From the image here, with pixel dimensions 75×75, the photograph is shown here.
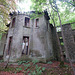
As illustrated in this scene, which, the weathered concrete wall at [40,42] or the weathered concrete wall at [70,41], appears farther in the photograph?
the weathered concrete wall at [70,41]

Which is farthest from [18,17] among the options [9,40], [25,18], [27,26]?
[9,40]

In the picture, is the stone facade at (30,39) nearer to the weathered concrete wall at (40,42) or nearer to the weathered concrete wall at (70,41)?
the weathered concrete wall at (40,42)

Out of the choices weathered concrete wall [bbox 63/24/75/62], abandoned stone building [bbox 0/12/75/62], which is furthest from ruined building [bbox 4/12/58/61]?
weathered concrete wall [bbox 63/24/75/62]

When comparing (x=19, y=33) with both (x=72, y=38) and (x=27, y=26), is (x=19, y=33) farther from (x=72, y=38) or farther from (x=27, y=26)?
(x=72, y=38)

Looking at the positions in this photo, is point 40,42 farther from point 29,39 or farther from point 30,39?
point 29,39

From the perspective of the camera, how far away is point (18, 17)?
1040 centimetres

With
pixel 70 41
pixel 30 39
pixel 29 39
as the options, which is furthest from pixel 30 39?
pixel 70 41

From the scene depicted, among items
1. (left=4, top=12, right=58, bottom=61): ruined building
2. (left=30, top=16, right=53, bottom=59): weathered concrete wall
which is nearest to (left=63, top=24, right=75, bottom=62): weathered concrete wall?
(left=4, top=12, right=58, bottom=61): ruined building

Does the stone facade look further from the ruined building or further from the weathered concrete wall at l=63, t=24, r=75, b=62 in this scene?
the weathered concrete wall at l=63, t=24, r=75, b=62

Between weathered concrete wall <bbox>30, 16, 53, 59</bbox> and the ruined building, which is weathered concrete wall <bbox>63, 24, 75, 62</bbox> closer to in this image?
the ruined building

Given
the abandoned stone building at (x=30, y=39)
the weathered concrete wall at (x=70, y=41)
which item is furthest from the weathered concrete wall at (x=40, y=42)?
the weathered concrete wall at (x=70, y=41)

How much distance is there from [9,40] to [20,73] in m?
6.14

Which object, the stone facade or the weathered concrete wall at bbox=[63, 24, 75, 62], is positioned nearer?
the stone facade

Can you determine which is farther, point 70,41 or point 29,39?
point 70,41
